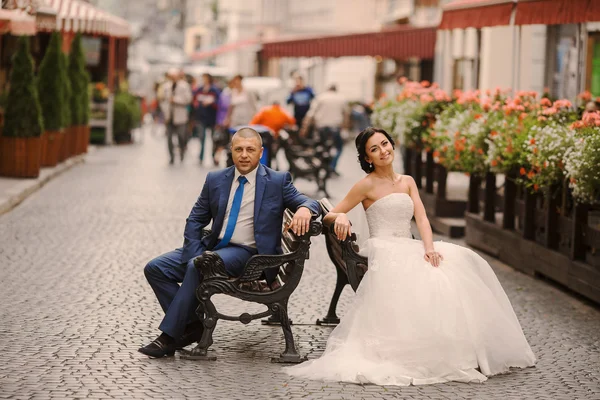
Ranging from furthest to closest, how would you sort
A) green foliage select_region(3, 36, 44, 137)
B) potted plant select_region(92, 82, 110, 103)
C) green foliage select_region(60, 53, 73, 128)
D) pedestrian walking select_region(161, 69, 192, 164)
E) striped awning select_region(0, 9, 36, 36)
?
potted plant select_region(92, 82, 110, 103), pedestrian walking select_region(161, 69, 192, 164), green foliage select_region(60, 53, 73, 128), green foliage select_region(3, 36, 44, 137), striped awning select_region(0, 9, 36, 36)

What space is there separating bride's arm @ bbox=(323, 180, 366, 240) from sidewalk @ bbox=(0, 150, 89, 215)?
8896mm

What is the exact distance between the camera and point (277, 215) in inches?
326

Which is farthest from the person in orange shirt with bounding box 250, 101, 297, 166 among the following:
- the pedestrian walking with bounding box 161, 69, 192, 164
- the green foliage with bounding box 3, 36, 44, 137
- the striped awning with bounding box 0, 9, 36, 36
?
the striped awning with bounding box 0, 9, 36, 36

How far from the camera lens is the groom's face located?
325 inches

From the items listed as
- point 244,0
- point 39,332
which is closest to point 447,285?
point 39,332

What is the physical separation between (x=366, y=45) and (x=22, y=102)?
49.6ft

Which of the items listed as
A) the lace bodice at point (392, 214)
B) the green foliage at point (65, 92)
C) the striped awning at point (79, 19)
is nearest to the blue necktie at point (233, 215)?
the lace bodice at point (392, 214)

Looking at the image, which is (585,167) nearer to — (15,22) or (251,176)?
(251,176)

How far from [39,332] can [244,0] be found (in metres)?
79.7

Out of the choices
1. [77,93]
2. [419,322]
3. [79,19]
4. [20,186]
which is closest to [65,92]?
[77,93]

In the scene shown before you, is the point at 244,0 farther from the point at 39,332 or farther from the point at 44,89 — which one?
the point at 39,332

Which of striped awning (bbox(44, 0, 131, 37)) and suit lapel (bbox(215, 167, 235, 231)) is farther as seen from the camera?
striped awning (bbox(44, 0, 131, 37))

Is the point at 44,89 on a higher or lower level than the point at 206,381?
higher

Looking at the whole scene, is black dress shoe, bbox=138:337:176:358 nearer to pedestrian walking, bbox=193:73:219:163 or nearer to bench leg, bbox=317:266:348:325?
bench leg, bbox=317:266:348:325
